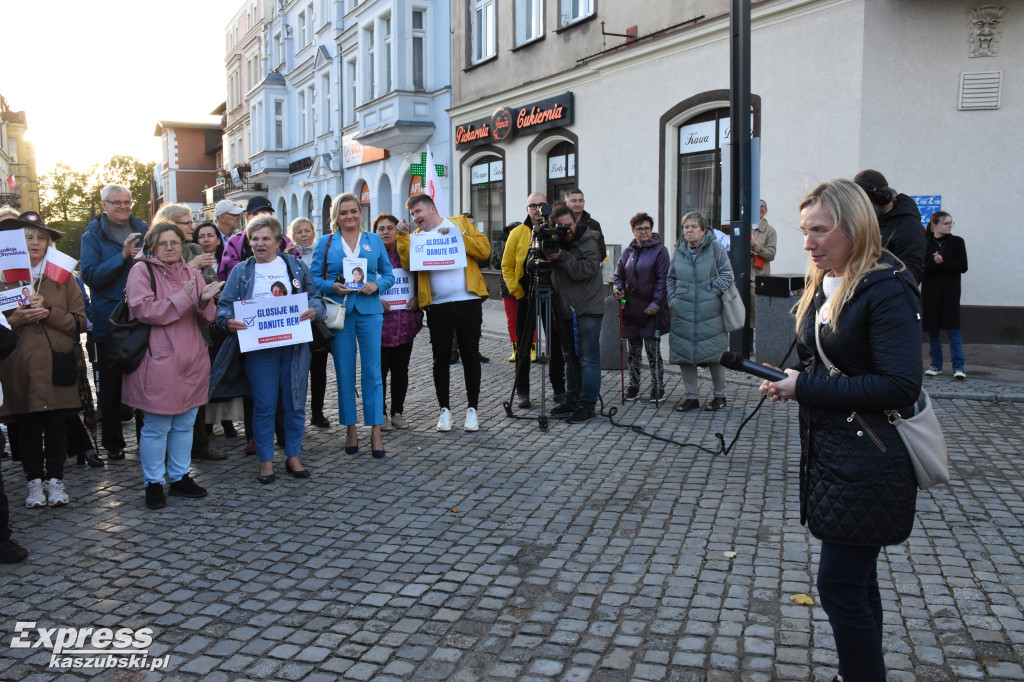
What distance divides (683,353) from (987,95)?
6.29 m

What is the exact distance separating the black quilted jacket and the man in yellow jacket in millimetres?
4555

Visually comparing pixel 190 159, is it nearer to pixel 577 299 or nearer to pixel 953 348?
pixel 577 299

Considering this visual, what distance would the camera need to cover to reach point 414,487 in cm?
577

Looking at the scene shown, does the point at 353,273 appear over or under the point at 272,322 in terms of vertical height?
over

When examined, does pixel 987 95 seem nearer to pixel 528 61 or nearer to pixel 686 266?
pixel 686 266

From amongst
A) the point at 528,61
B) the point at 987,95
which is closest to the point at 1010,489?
the point at 987,95

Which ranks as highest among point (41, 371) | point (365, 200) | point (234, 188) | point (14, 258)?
point (234, 188)

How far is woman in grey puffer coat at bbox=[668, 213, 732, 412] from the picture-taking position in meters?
7.96

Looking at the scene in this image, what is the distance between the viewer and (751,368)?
9.34 feet

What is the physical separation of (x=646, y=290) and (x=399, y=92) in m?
16.7

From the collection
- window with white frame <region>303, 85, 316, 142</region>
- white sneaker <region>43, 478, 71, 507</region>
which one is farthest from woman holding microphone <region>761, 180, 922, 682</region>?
window with white frame <region>303, 85, 316, 142</region>

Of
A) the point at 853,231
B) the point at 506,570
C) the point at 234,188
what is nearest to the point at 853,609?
the point at 853,231

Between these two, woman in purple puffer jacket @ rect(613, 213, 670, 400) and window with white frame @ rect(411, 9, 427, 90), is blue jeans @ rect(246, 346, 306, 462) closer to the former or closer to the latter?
woman in purple puffer jacket @ rect(613, 213, 670, 400)

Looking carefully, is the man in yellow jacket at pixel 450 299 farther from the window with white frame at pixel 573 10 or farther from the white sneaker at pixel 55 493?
the window with white frame at pixel 573 10
